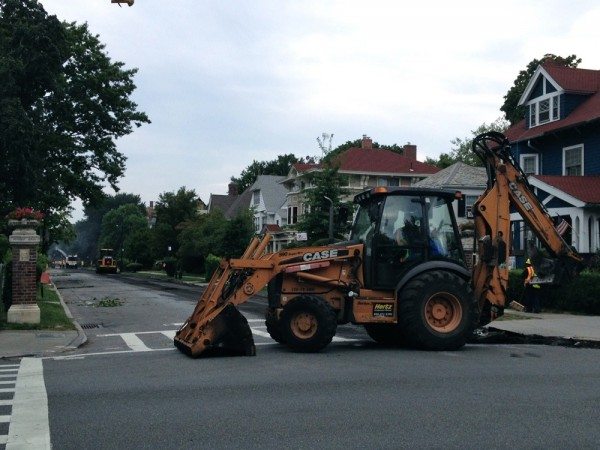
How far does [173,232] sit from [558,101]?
171ft

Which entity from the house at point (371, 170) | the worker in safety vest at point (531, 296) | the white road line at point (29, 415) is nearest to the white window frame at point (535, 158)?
the worker in safety vest at point (531, 296)

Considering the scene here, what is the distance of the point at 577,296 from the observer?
21641mm

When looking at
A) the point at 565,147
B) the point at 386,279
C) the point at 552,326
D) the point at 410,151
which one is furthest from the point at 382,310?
the point at 410,151

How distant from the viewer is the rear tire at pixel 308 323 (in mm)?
12773

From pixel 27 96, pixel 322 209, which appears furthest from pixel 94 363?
pixel 322 209

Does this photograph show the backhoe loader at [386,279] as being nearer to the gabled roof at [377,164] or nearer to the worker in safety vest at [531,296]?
the worker in safety vest at [531,296]

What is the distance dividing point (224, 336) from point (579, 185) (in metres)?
21.9

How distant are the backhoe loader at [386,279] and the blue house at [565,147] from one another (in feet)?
46.8

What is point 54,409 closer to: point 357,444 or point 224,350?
point 357,444

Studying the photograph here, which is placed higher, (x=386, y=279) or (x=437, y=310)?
(x=386, y=279)

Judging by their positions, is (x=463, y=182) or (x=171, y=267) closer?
(x=463, y=182)

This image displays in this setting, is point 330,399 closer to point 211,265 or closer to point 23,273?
point 23,273

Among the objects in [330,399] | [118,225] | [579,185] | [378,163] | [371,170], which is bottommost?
[330,399]

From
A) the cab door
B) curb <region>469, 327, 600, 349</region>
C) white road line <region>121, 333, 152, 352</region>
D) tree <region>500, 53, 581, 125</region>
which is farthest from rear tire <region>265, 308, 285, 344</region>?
tree <region>500, 53, 581, 125</region>
